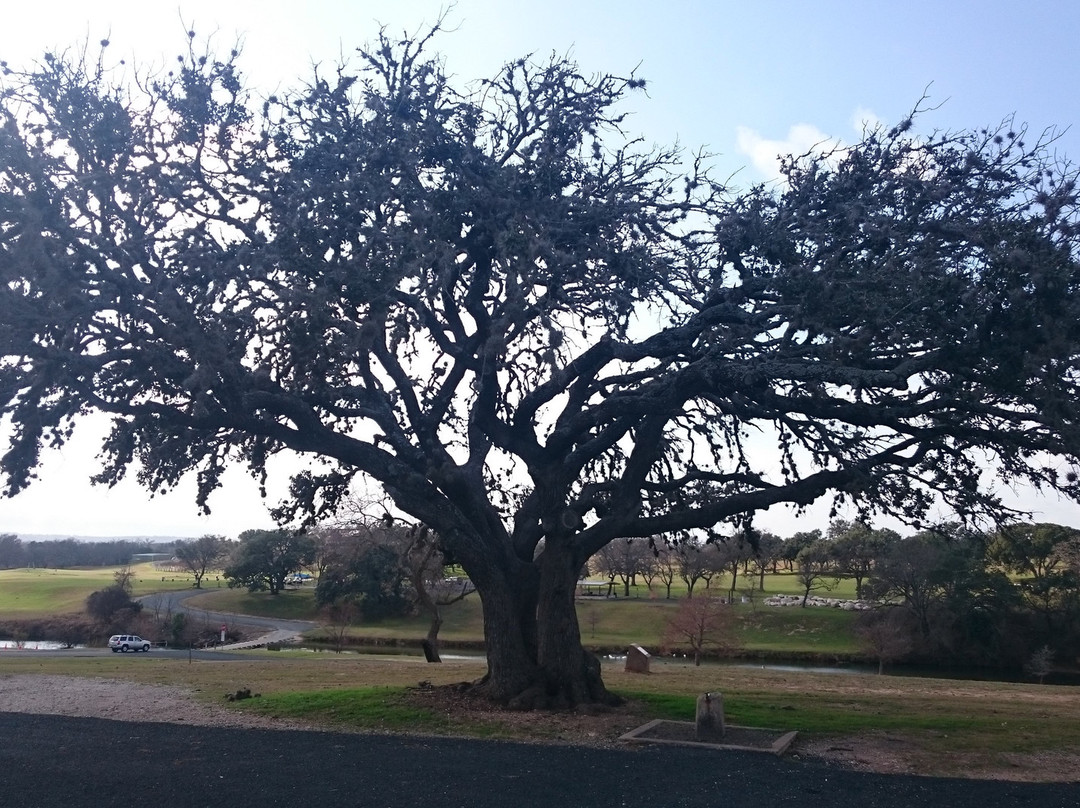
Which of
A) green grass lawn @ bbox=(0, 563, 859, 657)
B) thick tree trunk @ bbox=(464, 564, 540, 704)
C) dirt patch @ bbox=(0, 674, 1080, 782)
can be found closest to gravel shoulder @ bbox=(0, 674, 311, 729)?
dirt patch @ bbox=(0, 674, 1080, 782)

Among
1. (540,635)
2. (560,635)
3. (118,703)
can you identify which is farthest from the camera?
(118,703)

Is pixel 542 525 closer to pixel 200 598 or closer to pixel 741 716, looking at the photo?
pixel 741 716

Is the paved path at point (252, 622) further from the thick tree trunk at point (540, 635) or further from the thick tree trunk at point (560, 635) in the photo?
the thick tree trunk at point (560, 635)

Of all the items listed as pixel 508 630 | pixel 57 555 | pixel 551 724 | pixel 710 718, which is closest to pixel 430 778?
pixel 551 724

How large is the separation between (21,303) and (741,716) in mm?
12236

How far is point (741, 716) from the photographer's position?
48.7 ft

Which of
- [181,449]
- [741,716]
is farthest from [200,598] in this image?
[741,716]

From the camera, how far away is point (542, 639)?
50.4ft

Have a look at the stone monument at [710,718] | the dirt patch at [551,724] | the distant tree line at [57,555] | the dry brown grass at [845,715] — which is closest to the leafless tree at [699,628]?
the dry brown grass at [845,715]

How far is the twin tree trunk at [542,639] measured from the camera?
1523cm

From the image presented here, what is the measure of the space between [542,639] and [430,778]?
570cm

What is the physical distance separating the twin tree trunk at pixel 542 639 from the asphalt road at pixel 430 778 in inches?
124

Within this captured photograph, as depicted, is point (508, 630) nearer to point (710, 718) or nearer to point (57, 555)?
point (710, 718)

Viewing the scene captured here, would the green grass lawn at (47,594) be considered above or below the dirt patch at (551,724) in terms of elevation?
below
